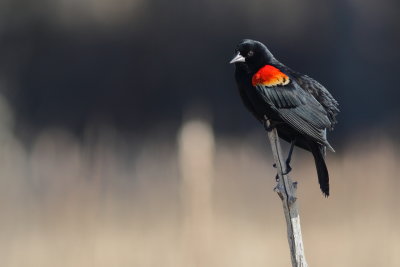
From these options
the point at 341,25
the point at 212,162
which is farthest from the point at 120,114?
the point at 341,25

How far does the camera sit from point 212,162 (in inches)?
135

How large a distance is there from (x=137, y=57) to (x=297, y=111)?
69 centimetres

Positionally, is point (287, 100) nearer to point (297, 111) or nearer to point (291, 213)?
point (297, 111)

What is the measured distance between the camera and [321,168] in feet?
9.68

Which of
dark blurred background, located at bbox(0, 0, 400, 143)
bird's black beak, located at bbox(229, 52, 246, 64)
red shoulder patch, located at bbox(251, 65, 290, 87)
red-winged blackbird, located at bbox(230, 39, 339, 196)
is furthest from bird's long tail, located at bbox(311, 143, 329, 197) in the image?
dark blurred background, located at bbox(0, 0, 400, 143)

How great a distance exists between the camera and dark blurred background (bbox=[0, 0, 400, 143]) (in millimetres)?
3375

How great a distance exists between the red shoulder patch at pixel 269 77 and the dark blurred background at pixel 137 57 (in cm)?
44

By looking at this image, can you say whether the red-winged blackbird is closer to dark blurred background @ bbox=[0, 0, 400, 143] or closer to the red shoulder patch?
the red shoulder patch

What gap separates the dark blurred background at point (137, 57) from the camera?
11.1ft

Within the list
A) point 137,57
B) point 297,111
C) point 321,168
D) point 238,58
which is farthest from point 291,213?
point 137,57

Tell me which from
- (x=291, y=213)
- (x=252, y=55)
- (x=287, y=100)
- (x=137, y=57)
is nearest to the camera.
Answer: (x=291, y=213)

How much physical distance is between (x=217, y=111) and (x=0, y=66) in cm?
72

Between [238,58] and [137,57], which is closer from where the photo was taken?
[238,58]

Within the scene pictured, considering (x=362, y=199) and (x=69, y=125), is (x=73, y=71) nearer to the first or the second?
(x=69, y=125)
